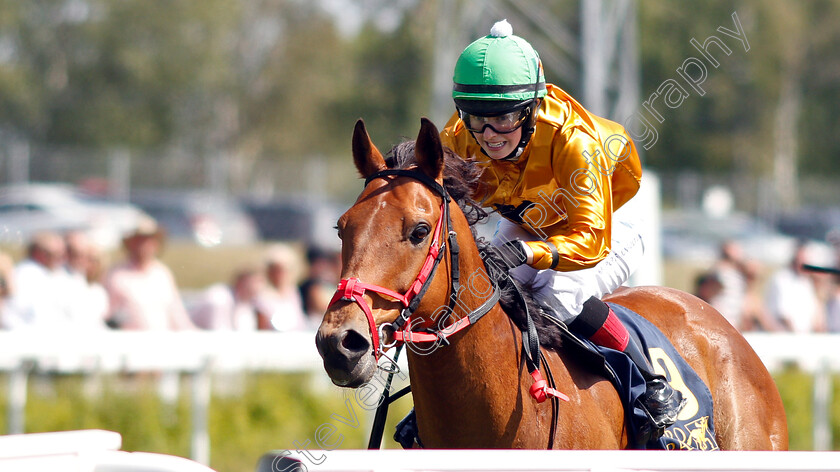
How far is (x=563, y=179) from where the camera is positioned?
9.68 feet

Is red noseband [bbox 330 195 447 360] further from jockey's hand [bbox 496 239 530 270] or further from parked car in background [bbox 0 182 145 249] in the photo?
parked car in background [bbox 0 182 145 249]

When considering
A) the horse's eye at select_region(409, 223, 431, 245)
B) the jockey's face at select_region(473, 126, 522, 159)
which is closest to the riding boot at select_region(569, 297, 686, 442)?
the jockey's face at select_region(473, 126, 522, 159)

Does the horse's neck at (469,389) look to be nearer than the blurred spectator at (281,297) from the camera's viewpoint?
Yes

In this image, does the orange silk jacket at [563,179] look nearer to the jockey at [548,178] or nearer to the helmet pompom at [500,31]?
the jockey at [548,178]

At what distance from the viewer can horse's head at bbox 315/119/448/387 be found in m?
2.35

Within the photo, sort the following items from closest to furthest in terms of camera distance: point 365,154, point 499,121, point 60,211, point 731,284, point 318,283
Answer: point 365,154 < point 499,121 < point 318,283 < point 731,284 < point 60,211

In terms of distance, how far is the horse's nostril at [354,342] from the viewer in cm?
234

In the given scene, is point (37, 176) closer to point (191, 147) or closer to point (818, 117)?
point (191, 147)

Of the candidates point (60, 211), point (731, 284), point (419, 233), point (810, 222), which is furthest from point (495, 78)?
point (810, 222)

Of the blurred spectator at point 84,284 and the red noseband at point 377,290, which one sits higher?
the red noseband at point 377,290

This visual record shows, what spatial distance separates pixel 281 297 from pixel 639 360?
4.48 metres

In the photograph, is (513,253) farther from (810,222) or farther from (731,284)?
(810,222)

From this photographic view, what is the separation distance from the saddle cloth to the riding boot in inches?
1.2

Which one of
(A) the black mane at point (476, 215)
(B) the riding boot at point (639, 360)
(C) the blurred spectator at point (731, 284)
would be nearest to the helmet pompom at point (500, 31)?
(A) the black mane at point (476, 215)
